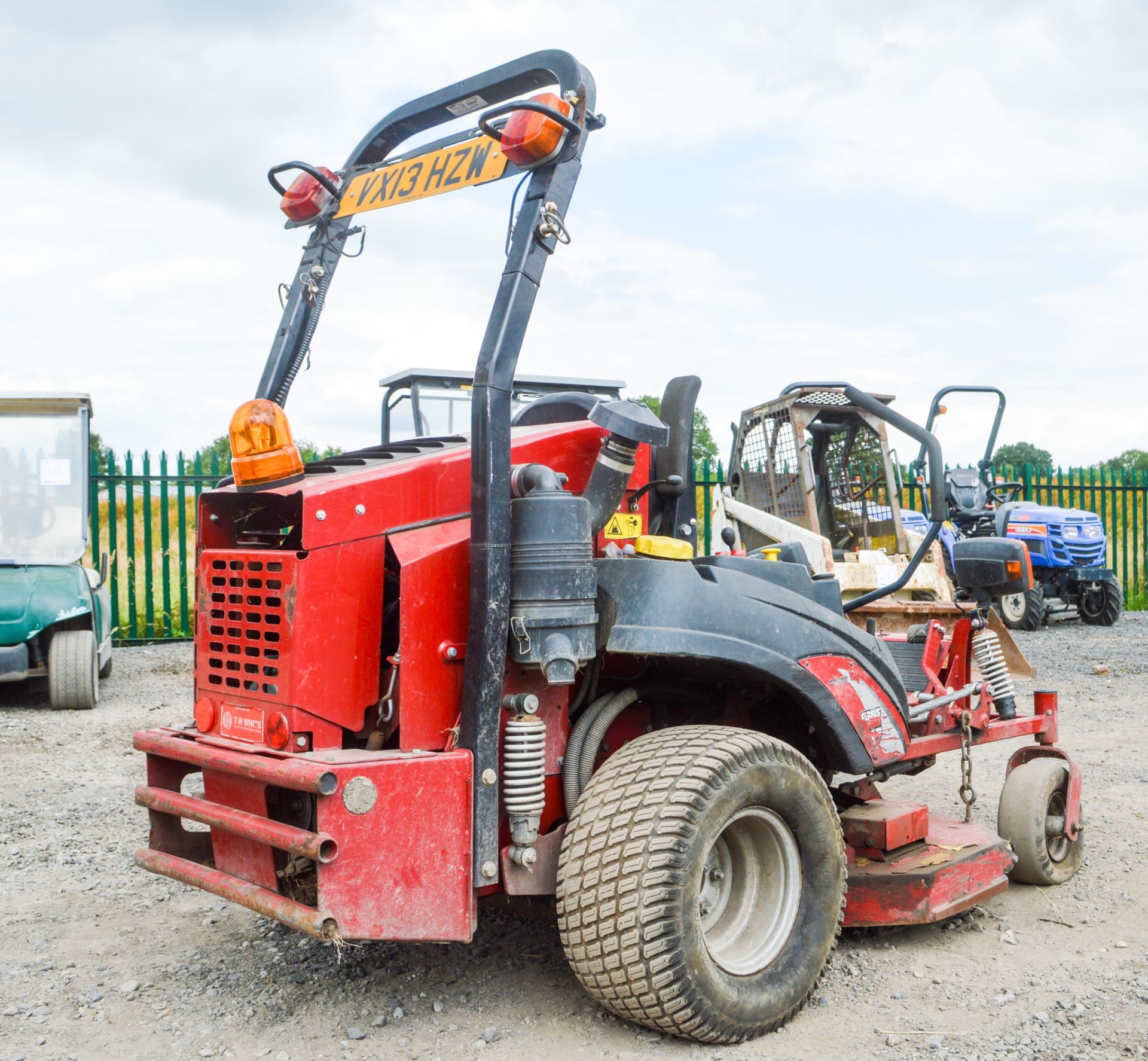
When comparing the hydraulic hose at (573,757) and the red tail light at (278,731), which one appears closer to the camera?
the red tail light at (278,731)

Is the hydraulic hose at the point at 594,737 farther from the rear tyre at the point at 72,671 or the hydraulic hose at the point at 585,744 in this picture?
the rear tyre at the point at 72,671

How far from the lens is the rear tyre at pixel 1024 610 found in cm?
1172

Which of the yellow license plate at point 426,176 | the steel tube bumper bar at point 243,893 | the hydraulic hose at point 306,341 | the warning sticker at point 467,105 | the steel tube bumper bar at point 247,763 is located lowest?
the steel tube bumper bar at point 243,893

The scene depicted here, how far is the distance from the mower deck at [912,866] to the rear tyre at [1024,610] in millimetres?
8370

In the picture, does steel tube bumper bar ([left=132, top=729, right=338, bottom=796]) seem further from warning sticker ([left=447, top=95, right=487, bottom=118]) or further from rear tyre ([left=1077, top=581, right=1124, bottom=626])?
rear tyre ([left=1077, top=581, right=1124, bottom=626])

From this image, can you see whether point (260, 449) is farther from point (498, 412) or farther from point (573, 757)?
point (573, 757)

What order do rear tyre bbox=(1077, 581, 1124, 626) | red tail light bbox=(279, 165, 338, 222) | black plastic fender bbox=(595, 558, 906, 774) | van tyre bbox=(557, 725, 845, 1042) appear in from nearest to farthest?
van tyre bbox=(557, 725, 845, 1042)
black plastic fender bbox=(595, 558, 906, 774)
red tail light bbox=(279, 165, 338, 222)
rear tyre bbox=(1077, 581, 1124, 626)

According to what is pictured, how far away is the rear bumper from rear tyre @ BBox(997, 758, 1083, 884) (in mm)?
2195

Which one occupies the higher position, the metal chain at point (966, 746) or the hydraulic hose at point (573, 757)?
the hydraulic hose at point (573, 757)

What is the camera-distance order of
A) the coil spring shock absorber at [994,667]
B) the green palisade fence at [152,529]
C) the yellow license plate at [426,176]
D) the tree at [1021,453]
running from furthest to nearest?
the tree at [1021,453], the green palisade fence at [152,529], the coil spring shock absorber at [994,667], the yellow license plate at [426,176]

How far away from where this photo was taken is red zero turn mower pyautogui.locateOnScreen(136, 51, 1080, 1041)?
2543 millimetres

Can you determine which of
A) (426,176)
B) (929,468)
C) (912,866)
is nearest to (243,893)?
(912,866)

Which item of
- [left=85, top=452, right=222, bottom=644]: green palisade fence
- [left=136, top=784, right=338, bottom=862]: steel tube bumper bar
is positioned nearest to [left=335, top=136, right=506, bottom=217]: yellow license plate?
[left=136, top=784, right=338, bottom=862]: steel tube bumper bar

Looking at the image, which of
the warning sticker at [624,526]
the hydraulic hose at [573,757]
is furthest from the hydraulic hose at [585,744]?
the warning sticker at [624,526]
